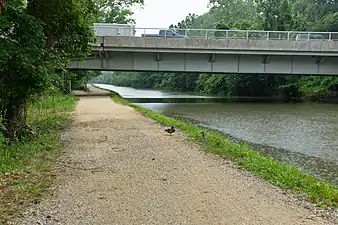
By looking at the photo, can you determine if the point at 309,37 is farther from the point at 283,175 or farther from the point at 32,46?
the point at 283,175

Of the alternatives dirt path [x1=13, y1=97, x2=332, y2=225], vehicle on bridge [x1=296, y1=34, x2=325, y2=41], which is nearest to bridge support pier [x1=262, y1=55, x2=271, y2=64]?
vehicle on bridge [x1=296, y1=34, x2=325, y2=41]

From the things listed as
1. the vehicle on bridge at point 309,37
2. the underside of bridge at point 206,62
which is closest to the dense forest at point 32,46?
the underside of bridge at point 206,62

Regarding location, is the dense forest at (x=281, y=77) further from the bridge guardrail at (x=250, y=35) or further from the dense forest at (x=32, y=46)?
the dense forest at (x=32, y=46)

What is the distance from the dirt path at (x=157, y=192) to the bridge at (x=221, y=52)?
78.9 feet

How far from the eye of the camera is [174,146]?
41.5 ft

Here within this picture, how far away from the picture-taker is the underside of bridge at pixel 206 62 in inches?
1467

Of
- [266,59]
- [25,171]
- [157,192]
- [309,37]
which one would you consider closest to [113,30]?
[266,59]

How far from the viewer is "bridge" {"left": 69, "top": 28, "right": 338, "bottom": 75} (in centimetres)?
3547

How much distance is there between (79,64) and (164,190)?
32.0 m

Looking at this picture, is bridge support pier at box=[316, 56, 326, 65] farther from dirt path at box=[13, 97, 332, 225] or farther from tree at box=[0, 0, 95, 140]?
dirt path at box=[13, 97, 332, 225]

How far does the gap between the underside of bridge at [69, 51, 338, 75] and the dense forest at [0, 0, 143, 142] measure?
2218cm

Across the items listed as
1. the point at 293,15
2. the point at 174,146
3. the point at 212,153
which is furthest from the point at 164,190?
the point at 293,15

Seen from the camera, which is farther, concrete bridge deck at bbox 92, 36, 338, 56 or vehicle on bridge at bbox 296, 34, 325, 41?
vehicle on bridge at bbox 296, 34, 325, 41

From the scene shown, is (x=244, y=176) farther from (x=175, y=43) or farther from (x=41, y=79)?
(x=175, y=43)
